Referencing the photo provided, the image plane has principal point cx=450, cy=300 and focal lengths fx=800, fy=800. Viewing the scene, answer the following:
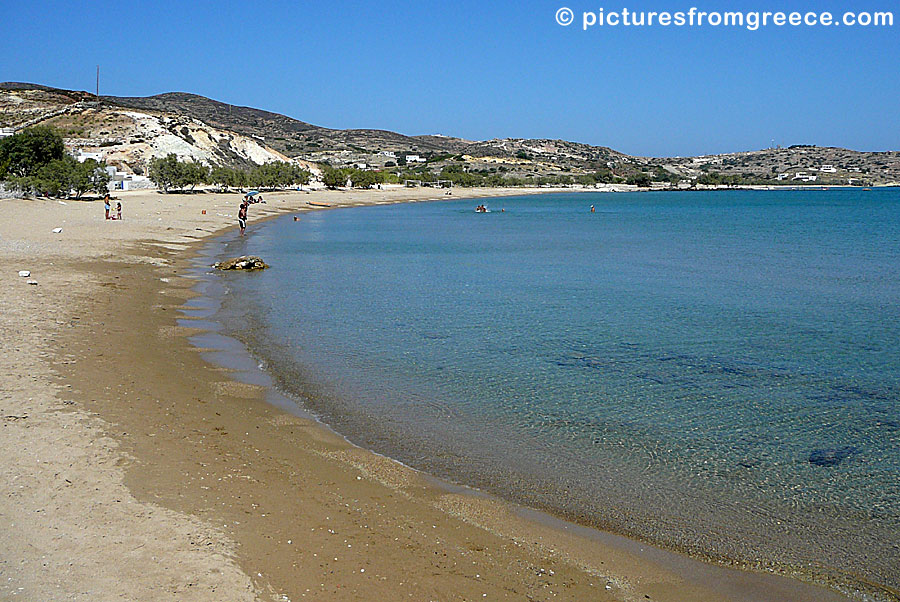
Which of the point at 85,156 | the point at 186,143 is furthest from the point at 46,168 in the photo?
the point at 186,143

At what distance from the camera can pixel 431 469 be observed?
8.56 m

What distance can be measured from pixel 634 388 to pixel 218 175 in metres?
75.7

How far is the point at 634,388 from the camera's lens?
12008 mm

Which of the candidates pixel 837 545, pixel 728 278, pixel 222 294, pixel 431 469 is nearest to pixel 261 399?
pixel 431 469

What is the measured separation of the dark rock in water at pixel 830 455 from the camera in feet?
29.5

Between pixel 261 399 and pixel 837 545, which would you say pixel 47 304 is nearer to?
pixel 261 399

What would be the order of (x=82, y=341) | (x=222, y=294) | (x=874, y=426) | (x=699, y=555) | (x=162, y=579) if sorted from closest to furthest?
1. (x=162, y=579)
2. (x=699, y=555)
3. (x=874, y=426)
4. (x=82, y=341)
5. (x=222, y=294)

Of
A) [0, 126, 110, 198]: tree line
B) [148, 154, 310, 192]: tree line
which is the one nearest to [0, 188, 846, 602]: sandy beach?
[0, 126, 110, 198]: tree line

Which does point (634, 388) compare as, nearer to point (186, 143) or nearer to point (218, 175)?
point (218, 175)

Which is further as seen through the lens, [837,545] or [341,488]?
[341,488]

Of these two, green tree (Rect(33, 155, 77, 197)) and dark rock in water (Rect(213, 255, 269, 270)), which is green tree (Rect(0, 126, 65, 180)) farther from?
dark rock in water (Rect(213, 255, 269, 270))

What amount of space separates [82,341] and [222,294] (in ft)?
25.1

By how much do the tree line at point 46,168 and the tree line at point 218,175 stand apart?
24.6ft

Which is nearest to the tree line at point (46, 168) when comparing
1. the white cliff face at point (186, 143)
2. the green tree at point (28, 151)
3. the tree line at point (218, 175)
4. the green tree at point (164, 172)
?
the green tree at point (28, 151)
